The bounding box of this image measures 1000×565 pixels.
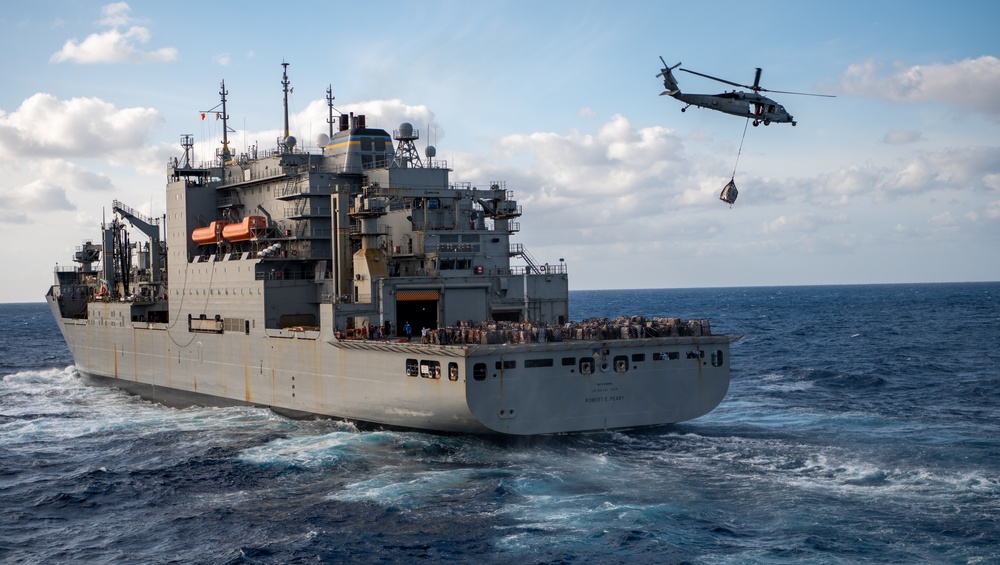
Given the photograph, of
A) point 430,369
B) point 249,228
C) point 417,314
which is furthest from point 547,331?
point 249,228

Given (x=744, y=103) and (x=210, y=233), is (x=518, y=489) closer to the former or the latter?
(x=744, y=103)

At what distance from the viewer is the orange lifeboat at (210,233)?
4550cm

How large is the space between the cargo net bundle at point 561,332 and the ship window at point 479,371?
3.97 ft

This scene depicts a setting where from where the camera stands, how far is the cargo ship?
104ft

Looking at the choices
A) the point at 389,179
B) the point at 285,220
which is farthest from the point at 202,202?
the point at 389,179

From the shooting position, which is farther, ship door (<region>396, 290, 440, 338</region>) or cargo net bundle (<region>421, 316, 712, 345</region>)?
ship door (<region>396, 290, 440, 338</region>)

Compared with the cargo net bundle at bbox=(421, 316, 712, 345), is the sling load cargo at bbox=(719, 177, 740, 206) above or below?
above

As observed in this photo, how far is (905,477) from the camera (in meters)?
26.7

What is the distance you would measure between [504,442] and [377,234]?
1089 cm

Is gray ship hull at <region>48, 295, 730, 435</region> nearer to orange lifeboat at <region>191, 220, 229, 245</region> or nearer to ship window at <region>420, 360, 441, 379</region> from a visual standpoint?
ship window at <region>420, 360, 441, 379</region>

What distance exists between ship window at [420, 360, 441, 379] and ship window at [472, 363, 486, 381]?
1.42m

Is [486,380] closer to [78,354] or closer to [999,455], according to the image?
[999,455]

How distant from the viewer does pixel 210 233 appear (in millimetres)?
45938

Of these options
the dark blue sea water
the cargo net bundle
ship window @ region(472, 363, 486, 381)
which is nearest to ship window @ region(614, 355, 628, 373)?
the cargo net bundle
